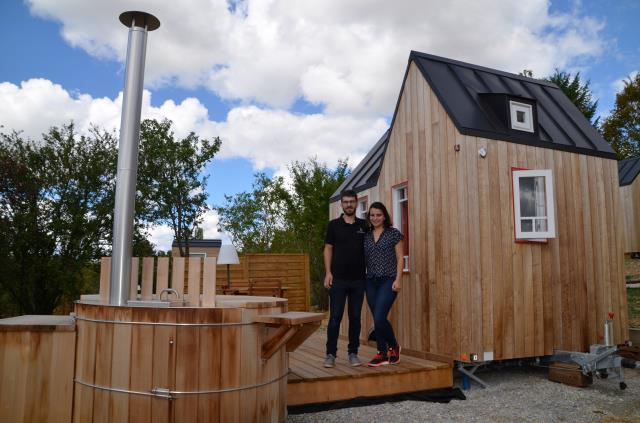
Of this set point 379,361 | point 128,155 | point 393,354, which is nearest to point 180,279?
point 128,155

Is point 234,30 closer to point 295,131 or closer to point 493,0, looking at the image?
point 493,0

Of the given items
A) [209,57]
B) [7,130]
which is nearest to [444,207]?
[209,57]

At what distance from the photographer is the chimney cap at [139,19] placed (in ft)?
12.5

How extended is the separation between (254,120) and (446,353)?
2404 centimetres

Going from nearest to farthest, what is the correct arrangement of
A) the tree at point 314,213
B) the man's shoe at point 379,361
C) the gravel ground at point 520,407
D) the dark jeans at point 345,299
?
the gravel ground at point 520,407
the dark jeans at point 345,299
the man's shoe at point 379,361
the tree at point 314,213

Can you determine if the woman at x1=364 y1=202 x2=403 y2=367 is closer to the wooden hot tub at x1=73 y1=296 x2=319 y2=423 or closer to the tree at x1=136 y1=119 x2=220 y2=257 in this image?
the wooden hot tub at x1=73 y1=296 x2=319 y2=423

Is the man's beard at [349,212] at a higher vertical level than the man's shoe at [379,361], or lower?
higher

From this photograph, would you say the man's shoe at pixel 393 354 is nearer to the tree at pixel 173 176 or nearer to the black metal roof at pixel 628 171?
the tree at pixel 173 176

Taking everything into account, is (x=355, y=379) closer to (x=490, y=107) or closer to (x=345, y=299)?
(x=345, y=299)

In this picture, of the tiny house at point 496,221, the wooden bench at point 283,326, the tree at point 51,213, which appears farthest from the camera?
the tree at point 51,213

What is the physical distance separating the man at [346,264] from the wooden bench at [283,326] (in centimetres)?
129

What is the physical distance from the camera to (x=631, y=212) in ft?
56.8

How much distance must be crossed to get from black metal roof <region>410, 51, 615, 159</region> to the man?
1827 mm

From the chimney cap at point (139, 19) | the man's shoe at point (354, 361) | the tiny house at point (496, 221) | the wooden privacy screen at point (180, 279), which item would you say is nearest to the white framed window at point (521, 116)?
the tiny house at point (496, 221)
